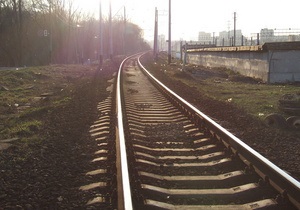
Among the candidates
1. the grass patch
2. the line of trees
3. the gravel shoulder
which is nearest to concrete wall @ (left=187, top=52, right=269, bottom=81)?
the gravel shoulder

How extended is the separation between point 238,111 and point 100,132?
14.3 ft

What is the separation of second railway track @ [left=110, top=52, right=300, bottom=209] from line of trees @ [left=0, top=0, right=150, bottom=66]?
35.6 m

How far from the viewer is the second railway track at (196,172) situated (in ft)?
14.0

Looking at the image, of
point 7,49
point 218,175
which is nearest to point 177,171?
point 218,175

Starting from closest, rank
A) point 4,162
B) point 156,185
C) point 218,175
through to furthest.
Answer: point 156,185, point 218,175, point 4,162

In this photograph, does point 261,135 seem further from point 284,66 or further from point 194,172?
point 284,66

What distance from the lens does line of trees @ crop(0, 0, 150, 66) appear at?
49.2m

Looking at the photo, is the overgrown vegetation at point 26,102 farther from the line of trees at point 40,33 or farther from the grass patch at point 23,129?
the line of trees at point 40,33

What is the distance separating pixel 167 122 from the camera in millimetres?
8992

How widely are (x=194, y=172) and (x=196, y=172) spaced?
0.09 ft

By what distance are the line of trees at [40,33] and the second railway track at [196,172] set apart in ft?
117

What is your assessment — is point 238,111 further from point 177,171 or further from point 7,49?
point 7,49

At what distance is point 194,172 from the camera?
5.35 metres

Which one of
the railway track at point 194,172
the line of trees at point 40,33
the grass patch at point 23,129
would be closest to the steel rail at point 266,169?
the railway track at point 194,172
